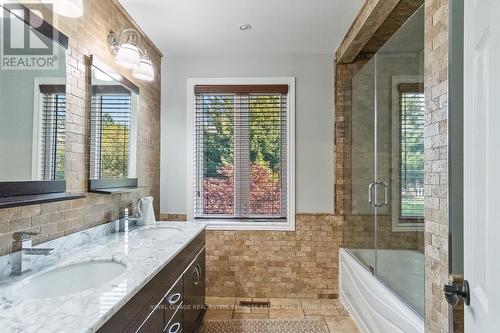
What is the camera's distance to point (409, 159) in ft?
6.89

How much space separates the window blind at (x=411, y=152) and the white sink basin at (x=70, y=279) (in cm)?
176

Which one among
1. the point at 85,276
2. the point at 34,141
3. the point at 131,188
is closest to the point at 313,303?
the point at 131,188

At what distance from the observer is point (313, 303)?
2.88 m

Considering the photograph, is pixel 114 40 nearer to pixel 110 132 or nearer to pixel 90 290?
pixel 110 132

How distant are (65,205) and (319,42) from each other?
2.42 m

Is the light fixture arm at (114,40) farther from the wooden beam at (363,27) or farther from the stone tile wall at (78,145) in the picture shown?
the wooden beam at (363,27)

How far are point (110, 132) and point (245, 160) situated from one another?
4.43 ft

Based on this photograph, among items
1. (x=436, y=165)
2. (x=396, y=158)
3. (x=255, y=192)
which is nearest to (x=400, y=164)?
(x=396, y=158)

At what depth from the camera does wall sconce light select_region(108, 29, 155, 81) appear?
2072mm

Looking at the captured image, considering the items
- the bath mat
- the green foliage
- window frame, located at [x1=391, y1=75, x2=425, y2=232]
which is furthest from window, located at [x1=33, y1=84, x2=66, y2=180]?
window frame, located at [x1=391, y1=75, x2=425, y2=232]

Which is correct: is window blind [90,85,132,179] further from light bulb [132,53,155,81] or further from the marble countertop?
the marble countertop

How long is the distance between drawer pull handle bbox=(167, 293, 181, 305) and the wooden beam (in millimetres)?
2145

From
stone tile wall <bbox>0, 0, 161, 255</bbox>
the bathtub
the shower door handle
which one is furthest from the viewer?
the shower door handle
